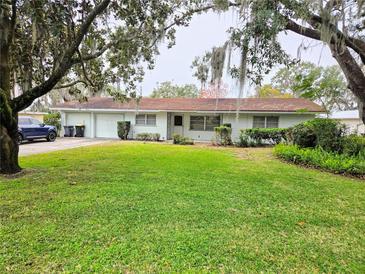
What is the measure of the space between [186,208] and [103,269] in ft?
6.17

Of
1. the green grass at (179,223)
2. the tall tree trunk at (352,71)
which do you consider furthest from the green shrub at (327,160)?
the tall tree trunk at (352,71)

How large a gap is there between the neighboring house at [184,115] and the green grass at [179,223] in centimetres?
985

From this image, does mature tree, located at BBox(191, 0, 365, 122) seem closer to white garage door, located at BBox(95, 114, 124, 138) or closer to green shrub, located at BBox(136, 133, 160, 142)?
green shrub, located at BBox(136, 133, 160, 142)

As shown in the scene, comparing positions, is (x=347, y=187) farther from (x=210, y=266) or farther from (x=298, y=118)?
(x=298, y=118)

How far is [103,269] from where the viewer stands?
7.91 feet

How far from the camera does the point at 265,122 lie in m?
16.0

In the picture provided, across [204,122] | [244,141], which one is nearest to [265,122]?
[244,141]

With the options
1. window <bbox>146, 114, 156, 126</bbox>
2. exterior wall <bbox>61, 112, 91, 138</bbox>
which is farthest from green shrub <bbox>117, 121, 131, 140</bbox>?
exterior wall <bbox>61, 112, 91, 138</bbox>

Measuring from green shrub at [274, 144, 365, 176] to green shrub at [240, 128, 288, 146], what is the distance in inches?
176

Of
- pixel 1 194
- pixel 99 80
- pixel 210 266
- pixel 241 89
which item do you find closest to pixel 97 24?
pixel 99 80

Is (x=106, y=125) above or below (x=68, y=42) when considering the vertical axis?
below

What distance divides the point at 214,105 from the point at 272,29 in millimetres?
13804

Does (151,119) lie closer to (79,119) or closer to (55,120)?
(79,119)

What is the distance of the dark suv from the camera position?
44.7 ft
